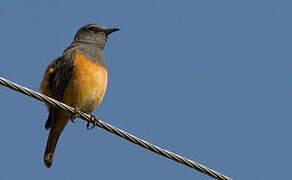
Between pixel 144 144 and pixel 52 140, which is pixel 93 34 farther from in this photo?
pixel 144 144

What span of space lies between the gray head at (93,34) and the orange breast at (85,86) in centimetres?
138

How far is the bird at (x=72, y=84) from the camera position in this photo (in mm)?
7801

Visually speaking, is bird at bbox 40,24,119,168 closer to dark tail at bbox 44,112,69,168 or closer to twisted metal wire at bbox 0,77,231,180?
dark tail at bbox 44,112,69,168

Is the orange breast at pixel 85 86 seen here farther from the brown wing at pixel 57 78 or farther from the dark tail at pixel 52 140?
the dark tail at pixel 52 140

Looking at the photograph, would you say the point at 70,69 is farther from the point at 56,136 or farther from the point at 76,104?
the point at 56,136

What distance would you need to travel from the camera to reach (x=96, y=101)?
7.96 meters

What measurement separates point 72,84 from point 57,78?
1.14 feet

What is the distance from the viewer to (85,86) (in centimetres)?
778

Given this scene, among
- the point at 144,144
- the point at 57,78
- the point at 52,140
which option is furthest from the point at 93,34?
the point at 144,144

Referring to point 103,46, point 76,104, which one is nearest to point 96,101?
point 76,104

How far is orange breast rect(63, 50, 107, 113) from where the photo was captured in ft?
25.5

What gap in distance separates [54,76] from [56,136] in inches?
40.7

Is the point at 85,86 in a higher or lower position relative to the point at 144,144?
higher

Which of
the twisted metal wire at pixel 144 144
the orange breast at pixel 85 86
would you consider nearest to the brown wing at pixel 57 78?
the orange breast at pixel 85 86
